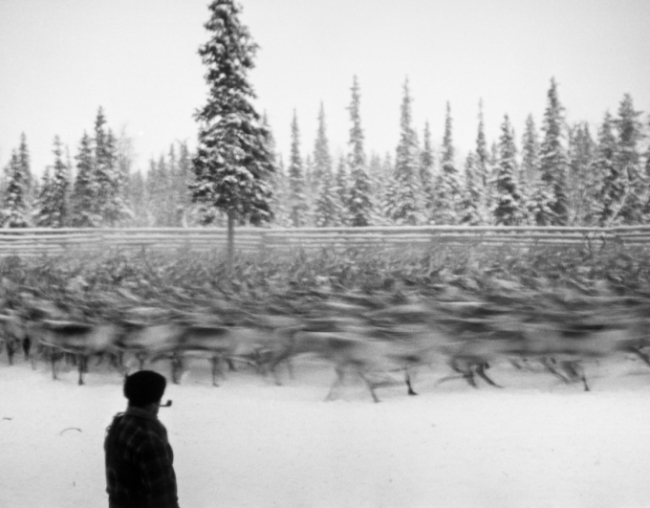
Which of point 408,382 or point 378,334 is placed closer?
point 378,334

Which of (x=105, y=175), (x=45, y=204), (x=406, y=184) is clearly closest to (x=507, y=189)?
(x=406, y=184)

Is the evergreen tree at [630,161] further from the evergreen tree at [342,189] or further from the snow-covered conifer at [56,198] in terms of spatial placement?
the snow-covered conifer at [56,198]

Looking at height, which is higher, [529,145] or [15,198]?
[529,145]

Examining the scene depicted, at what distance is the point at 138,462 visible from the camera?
2.53 meters

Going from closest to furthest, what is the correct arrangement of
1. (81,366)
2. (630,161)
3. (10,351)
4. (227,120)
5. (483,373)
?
(483,373) < (81,366) < (10,351) < (227,120) < (630,161)

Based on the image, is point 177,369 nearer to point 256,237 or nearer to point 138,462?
point 138,462

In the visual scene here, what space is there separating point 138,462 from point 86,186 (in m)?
36.3

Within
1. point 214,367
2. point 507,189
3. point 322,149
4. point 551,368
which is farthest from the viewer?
point 322,149

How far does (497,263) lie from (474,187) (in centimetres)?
3264

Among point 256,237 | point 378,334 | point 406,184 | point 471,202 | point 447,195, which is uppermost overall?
point 406,184

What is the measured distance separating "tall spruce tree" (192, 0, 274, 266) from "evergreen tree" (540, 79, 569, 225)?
21.4 meters

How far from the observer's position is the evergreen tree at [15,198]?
37.8 metres

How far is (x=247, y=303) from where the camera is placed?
5566 millimetres

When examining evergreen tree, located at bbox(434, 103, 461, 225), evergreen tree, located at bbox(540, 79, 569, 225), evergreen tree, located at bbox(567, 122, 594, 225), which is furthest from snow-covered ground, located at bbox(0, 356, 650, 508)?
evergreen tree, located at bbox(434, 103, 461, 225)
